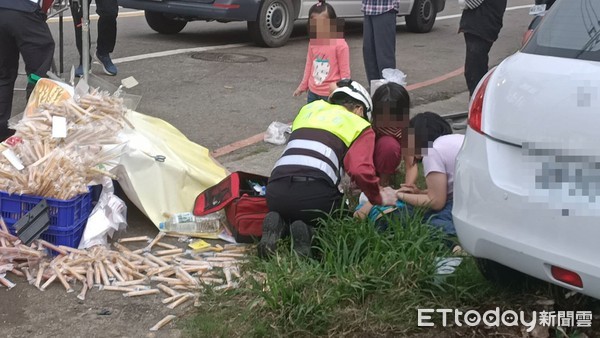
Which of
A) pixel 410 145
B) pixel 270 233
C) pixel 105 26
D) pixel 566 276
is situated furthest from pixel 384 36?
pixel 566 276

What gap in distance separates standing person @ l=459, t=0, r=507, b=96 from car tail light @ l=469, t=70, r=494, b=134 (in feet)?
12.1

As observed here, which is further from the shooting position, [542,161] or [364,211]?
[364,211]

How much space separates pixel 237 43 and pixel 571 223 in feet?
31.0

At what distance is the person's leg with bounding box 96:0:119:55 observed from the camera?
916cm

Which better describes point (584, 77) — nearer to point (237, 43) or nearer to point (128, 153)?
point (128, 153)

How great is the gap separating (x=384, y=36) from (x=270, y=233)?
3.66 meters

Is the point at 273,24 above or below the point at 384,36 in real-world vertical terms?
below

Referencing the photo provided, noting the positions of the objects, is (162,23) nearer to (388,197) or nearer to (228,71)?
(228,71)

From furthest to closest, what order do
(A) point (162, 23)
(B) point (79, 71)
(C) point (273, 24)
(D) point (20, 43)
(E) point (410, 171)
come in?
(A) point (162, 23) → (C) point (273, 24) → (B) point (79, 71) → (D) point (20, 43) → (E) point (410, 171)

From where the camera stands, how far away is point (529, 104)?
3279mm

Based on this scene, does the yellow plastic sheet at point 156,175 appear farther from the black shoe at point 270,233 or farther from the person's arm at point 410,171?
the person's arm at point 410,171

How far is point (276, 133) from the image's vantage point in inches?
280

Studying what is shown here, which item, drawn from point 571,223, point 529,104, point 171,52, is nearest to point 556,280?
point 571,223

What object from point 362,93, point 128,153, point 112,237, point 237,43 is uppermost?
point 362,93
